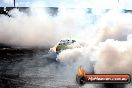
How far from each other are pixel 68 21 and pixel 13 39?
1219cm

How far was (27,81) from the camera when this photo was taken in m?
22.4

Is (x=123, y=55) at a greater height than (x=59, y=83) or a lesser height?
greater

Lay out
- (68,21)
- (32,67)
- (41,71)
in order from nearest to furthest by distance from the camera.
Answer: (41,71)
(32,67)
(68,21)

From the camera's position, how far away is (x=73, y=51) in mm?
29594

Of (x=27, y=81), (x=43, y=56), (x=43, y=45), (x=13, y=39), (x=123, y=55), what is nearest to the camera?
(x=123, y=55)

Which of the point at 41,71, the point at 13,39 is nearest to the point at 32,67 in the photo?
the point at 41,71

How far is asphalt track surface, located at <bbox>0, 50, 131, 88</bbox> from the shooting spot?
21141 millimetres

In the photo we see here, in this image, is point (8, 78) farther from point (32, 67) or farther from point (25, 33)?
point (25, 33)

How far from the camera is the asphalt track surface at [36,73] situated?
21141mm

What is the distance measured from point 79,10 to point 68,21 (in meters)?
3.16

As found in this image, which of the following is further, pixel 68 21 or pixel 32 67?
pixel 68 21

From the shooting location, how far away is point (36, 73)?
83.6ft

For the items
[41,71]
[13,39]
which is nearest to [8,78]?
[41,71]

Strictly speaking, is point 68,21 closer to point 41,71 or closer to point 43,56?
point 43,56
